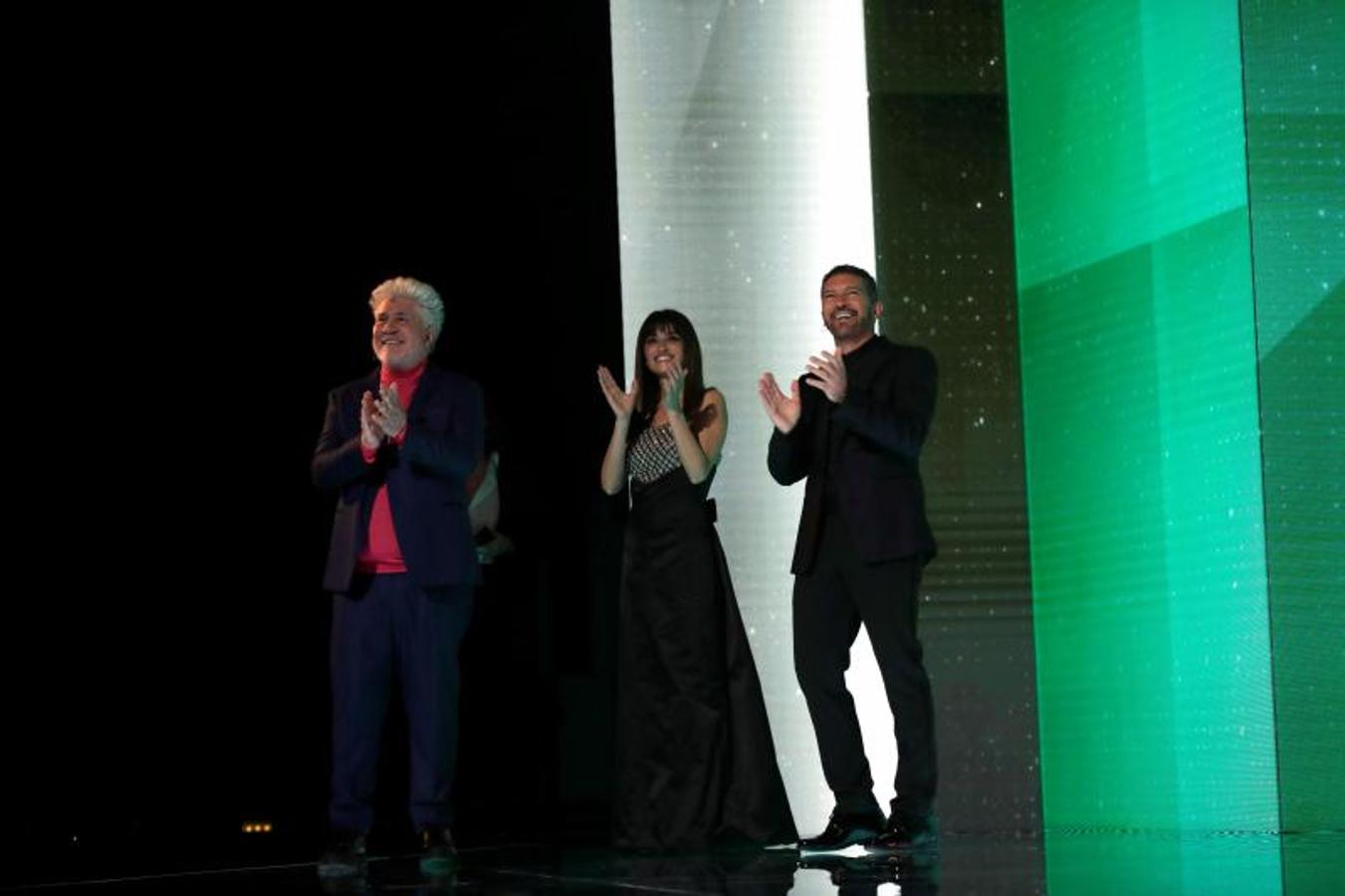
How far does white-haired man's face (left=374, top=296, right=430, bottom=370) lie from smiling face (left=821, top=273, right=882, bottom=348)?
1104 mm

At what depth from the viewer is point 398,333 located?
4.82 m

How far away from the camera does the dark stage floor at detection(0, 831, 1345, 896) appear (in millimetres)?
3629

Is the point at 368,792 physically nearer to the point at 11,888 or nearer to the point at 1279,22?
the point at 11,888


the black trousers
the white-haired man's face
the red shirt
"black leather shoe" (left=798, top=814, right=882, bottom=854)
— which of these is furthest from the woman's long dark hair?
"black leather shoe" (left=798, top=814, right=882, bottom=854)

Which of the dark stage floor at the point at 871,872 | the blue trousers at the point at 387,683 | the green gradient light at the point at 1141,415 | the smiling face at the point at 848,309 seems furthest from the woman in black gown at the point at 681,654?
the green gradient light at the point at 1141,415

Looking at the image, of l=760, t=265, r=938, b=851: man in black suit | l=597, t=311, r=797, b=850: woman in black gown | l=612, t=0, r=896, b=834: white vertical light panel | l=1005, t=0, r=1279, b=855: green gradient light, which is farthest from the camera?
l=612, t=0, r=896, b=834: white vertical light panel

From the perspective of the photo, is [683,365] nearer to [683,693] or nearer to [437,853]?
[683,693]

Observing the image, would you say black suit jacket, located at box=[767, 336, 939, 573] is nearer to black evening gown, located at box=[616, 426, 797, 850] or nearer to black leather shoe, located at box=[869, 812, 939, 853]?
black evening gown, located at box=[616, 426, 797, 850]

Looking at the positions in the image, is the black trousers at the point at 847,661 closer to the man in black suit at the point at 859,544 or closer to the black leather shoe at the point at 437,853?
the man in black suit at the point at 859,544

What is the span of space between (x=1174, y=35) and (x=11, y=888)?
4110mm

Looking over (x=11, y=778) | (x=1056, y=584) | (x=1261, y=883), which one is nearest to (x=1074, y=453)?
(x=1056, y=584)

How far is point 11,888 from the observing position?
473 centimetres

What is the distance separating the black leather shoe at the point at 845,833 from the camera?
466 centimetres

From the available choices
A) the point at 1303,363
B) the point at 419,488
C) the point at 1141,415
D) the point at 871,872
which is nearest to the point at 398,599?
the point at 419,488
